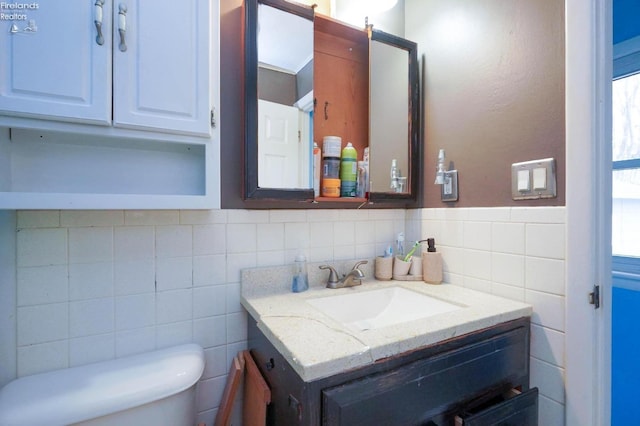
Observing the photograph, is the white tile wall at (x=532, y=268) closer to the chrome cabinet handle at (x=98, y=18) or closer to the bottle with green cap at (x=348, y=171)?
the bottle with green cap at (x=348, y=171)

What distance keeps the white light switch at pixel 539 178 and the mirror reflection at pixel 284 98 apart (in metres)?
0.78

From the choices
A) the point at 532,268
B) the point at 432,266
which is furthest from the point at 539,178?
the point at 432,266

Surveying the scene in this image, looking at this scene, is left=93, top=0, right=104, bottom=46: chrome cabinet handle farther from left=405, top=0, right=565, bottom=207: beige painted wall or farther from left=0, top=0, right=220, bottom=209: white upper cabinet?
left=405, top=0, right=565, bottom=207: beige painted wall

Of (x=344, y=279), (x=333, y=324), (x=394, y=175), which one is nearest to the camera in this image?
(x=333, y=324)

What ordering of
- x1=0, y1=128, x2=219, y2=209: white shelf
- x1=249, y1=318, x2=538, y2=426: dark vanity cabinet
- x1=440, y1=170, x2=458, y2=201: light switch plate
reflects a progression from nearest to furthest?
x1=249, y1=318, x2=538, y2=426: dark vanity cabinet → x1=0, y1=128, x2=219, y2=209: white shelf → x1=440, y1=170, x2=458, y2=201: light switch plate

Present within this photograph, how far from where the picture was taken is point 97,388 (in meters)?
0.74

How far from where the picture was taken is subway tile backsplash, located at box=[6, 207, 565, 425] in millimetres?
818

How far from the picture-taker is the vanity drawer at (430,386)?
24.6 inches

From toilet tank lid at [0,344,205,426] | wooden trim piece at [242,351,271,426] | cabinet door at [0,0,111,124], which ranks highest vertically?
cabinet door at [0,0,111,124]

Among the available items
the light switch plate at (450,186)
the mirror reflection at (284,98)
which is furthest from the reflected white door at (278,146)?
the light switch plate at (450,186)

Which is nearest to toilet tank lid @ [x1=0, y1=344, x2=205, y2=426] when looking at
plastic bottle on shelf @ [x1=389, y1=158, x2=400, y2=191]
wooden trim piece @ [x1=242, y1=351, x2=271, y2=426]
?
wooden trim piece @ [x1=242, y1=351, x2=271, y2=426]

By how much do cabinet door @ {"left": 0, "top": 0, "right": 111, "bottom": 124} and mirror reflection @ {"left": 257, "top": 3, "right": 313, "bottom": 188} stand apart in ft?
1.53

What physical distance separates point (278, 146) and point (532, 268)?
0.99 metres

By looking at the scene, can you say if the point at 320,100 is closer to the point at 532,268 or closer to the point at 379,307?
the point at 379,307
